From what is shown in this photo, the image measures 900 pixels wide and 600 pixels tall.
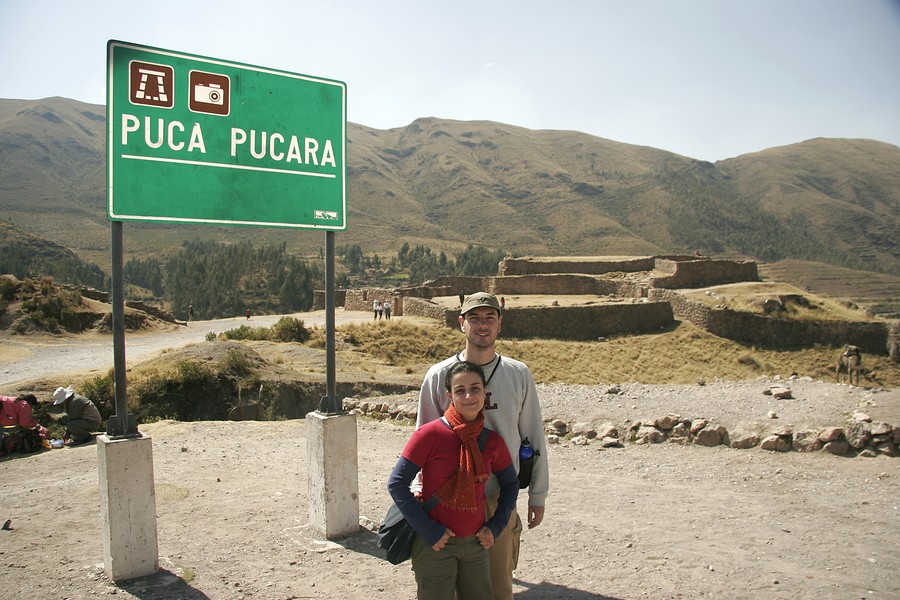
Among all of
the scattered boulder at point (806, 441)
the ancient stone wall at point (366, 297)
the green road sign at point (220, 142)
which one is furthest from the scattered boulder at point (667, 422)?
the ancient stone wall at point (366, 297)

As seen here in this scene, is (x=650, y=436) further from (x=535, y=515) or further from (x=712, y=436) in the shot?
(x=535, y=515)

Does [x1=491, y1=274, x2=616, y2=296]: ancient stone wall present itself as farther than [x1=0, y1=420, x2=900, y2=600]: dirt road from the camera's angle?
Yes

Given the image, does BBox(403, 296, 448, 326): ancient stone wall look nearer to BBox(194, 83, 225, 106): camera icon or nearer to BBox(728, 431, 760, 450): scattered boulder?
BBox(728, 431, 760, 450): scattered boulder

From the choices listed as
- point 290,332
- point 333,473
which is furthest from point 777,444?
point 290,332

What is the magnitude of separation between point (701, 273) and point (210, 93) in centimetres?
3249

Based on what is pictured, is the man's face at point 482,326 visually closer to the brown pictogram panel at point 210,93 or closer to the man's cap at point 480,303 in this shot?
the man's cap at point 480,303

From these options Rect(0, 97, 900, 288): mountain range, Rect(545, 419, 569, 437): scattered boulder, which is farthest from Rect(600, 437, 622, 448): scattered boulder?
Rect(0, 97, 900, 288): mountain range

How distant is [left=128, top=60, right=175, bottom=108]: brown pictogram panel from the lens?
183 inches

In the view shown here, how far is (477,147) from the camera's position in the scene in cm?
19875

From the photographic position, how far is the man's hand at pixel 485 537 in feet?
10.6

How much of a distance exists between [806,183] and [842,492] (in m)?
189

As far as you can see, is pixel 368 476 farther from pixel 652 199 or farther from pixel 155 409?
pixel 652 199

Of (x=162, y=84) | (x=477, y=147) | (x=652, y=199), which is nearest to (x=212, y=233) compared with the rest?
(x=652, y=199)

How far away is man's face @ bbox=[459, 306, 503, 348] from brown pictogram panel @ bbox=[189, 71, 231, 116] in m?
2.81
